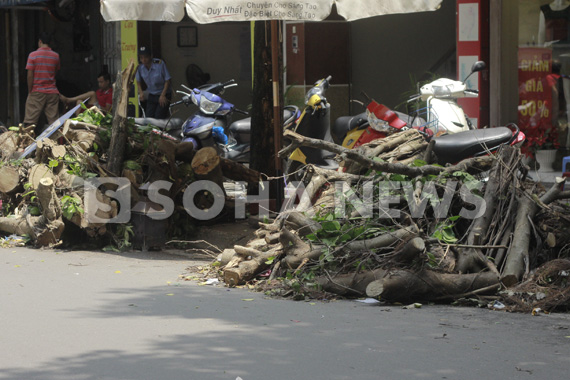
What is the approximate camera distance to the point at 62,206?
949cm

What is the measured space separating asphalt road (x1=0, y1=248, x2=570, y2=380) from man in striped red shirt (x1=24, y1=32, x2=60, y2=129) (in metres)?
9.62

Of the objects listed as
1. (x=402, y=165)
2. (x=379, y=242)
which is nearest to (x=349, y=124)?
(x=402, y=165)

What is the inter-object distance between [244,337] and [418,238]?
5.82ft

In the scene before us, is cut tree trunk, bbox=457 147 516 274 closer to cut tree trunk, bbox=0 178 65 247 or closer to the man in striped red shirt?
cut tree trunk, bbox=0 178 65 247

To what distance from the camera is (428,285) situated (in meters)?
6.96

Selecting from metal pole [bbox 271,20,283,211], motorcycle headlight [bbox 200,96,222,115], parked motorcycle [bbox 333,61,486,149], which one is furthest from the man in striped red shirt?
parked motorcycle [bbox 333,61,486,149]

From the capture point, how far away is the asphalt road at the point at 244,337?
5.22 meters

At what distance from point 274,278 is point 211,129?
16.0ft

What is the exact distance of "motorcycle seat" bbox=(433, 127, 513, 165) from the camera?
338 inches

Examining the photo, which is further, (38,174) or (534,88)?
(534,88)

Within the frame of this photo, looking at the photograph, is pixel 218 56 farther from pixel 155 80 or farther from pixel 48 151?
pixel 48 151

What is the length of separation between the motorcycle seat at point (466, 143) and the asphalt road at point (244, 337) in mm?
2164

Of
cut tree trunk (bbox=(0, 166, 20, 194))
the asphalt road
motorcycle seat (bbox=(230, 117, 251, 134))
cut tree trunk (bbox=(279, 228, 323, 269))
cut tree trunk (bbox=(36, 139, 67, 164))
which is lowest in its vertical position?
the asphalt road

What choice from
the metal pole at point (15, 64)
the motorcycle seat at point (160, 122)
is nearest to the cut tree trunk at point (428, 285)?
the motorcycle seat at point (160, 122)
